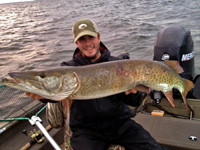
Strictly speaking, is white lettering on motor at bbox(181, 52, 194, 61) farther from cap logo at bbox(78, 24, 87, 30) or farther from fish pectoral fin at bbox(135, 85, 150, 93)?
cap logo at bbox(78, 24, 87, 30)

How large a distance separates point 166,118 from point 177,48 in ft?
5.03

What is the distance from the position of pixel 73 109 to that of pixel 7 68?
6386 mm

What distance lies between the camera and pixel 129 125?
2.39m

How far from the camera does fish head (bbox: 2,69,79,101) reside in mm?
1784

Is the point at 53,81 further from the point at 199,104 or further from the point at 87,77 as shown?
the point at 199,104

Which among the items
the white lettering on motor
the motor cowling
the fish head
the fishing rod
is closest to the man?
the fishing rod

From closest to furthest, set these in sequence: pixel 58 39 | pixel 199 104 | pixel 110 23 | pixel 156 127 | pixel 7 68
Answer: pixel 156 127, pixel 199 104, pixel 7 68, pixel 58 39, pixel 110 23

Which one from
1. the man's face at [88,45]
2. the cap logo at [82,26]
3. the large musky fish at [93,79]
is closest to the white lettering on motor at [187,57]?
the large musky fish at [93,79]

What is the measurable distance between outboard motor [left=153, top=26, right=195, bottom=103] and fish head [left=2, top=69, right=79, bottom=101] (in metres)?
2.42

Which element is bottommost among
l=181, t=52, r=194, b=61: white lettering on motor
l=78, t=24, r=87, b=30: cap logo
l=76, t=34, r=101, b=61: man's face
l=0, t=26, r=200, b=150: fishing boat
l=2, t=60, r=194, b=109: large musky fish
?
l=0, t=26, r=200, b=150: fishing boat

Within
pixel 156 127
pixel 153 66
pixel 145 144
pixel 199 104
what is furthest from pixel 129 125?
pixel 199 104

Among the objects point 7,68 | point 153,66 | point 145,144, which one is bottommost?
point 7,68

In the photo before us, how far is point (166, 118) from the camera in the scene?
2920 millimetres

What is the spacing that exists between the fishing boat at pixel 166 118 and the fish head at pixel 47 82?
0.99 m
